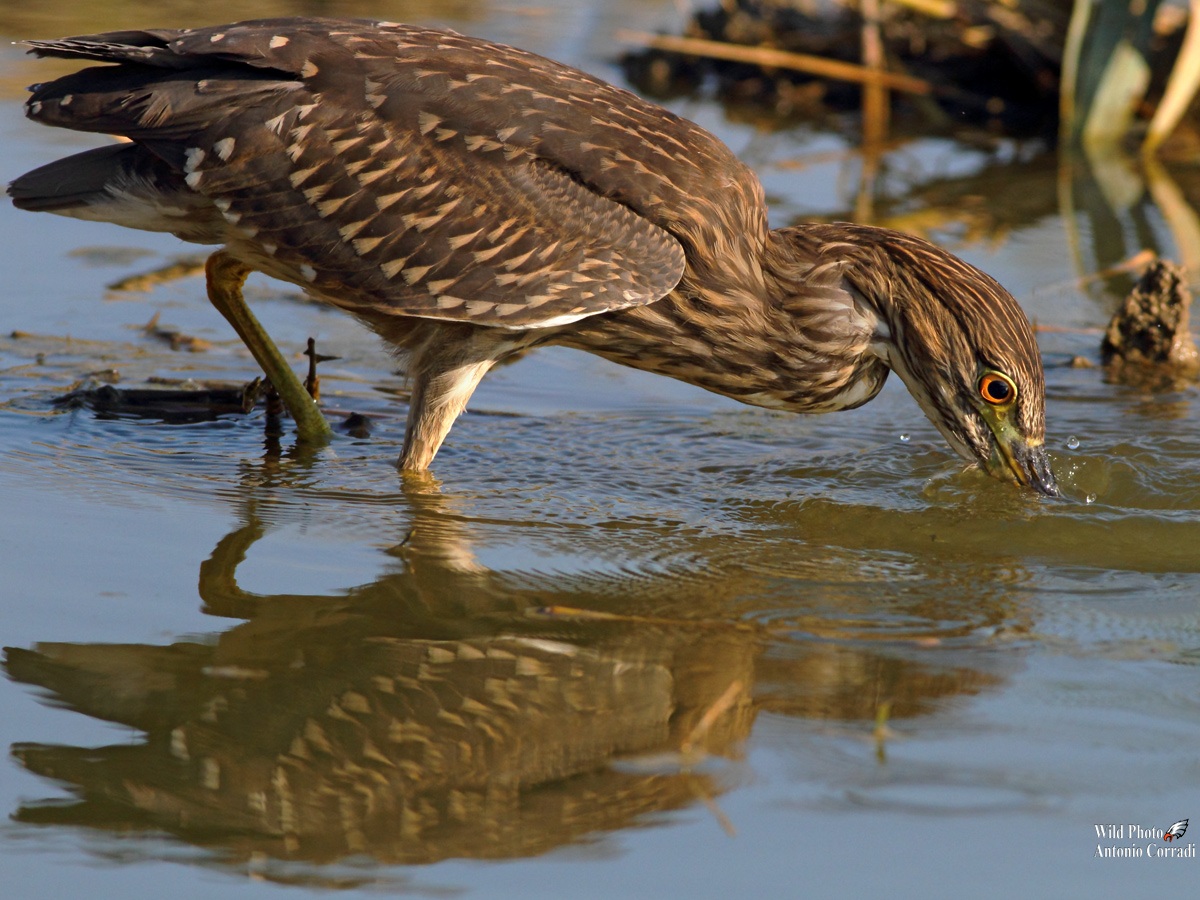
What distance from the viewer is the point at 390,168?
561 cm

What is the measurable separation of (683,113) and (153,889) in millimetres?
9490

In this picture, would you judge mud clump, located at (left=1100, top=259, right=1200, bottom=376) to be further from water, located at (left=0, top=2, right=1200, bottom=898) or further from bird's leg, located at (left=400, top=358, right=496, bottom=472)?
bird's leg, located at (left=400, top=358, right=496, bottom=472)

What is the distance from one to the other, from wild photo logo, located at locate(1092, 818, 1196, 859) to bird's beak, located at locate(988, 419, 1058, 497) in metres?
2.32

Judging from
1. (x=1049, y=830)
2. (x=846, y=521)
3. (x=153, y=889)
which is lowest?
(x=153, y=889)

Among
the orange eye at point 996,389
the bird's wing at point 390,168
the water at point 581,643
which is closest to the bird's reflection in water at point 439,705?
the water at point 581,643

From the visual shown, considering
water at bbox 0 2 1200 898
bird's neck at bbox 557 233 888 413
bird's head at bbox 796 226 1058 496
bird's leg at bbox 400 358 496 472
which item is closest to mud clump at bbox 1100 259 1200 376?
water at bbox 0 2 1200 898

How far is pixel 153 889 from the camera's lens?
10.1 ft

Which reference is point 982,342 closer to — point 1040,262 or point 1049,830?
point 1049,830

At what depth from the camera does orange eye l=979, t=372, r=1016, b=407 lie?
5.53 metres

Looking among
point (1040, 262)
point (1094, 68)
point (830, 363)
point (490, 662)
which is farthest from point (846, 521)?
point (1094, 68)

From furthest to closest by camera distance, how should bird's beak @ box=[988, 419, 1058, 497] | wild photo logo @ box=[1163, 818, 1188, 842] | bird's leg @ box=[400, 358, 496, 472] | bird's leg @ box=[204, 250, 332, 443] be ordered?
bird's leg @ box=[204, 250, 332, 443] < bird's leg @ box=[400, 358, 496, 472] < bird's beak @ box=[988, 419, 1058, 497] < wild photo logo @ box=[1163, 818, 1188, 842]

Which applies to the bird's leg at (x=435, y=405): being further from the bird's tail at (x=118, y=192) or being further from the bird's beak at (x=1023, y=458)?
the bird's beak at (x=1023, y=458)

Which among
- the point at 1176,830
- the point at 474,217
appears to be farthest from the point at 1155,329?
the point at 1176,830

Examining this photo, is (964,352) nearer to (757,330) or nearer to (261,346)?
(757,330)
